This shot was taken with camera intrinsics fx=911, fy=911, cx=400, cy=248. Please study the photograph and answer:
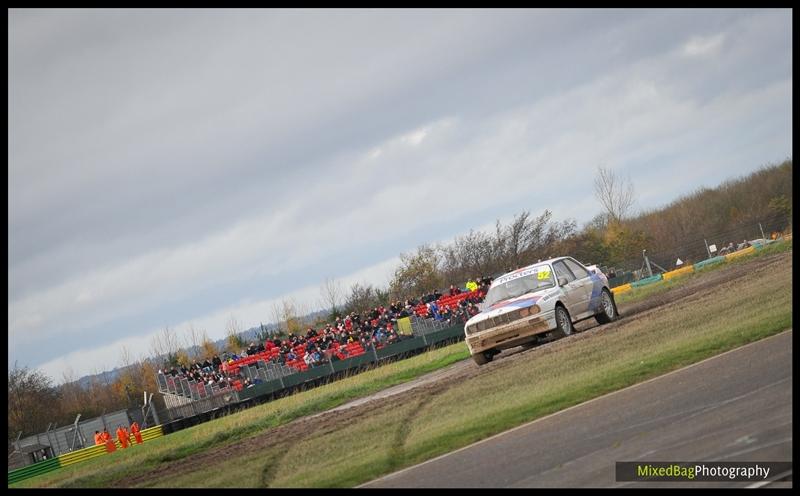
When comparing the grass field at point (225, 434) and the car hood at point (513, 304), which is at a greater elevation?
the car hood at point (513, 304)

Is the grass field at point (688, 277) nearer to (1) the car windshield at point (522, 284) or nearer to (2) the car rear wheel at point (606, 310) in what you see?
(2) the car rear wheel at point (606, 310)

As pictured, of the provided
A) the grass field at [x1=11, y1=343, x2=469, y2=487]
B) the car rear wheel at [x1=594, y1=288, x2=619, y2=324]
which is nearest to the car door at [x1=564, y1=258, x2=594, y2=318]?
the car rear wheel at [x1=594, y1=288, x2=619, y2=324]

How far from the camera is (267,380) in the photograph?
35.2 meters

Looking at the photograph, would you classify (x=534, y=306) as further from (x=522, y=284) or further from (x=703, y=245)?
(x=703, y=245)

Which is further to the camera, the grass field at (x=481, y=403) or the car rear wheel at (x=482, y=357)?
the car rear wheel at (x=482, y=357)

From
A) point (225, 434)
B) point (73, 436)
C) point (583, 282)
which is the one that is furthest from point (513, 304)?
point (73, 436)

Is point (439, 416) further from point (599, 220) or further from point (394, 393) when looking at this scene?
point (599, 220)

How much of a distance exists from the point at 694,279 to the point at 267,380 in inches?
640

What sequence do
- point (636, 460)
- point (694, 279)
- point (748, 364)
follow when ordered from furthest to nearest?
1. point (694, 279)
2. point (748, 364)
3. point (636, 460)

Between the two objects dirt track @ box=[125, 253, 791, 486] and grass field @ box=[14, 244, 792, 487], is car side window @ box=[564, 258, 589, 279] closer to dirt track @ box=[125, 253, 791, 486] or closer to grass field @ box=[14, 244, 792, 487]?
dirt track @ box=[125, 253, 791, 486]

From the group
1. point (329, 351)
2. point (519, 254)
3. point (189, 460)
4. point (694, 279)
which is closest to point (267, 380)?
point (329, 351)

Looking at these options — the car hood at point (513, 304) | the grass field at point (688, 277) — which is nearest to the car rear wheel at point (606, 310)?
the car hood at point (513, 304)

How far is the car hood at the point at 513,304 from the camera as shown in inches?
711

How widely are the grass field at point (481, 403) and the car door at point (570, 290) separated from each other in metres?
0.69
